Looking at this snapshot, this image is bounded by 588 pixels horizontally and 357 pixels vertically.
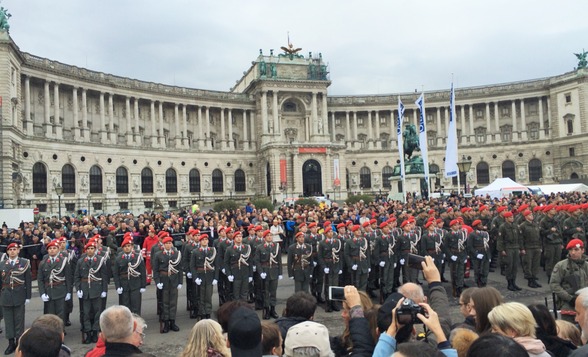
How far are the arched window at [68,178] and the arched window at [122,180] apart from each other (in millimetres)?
5438

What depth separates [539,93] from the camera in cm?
7156

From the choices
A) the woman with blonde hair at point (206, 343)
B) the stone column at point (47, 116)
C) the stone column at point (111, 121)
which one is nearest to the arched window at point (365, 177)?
the stone column at point (111, 121)

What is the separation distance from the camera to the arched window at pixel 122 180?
2175 inches

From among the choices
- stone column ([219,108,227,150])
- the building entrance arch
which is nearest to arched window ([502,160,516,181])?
the building entrance arch

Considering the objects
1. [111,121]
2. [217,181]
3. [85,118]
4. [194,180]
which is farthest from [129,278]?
[217,181]

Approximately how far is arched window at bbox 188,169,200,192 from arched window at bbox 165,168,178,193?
210 centimetres

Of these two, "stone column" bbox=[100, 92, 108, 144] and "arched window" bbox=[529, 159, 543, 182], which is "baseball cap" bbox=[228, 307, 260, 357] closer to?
"stone column" bbox=[100, 92, 108, 144]

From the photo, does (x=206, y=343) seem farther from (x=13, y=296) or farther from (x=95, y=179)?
(x=95, y=179)

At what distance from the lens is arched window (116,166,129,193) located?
181 ft

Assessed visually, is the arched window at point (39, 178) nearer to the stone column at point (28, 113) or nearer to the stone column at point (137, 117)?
the stone column at point (28, 113)

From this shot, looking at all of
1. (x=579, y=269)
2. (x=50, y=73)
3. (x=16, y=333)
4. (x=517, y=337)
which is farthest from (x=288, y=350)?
(x=50, y=73)

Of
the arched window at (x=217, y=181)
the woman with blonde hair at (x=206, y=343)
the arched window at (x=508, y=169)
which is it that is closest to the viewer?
the woman with blonde hair at (x=206, y=343)

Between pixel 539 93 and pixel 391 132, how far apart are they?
2170 centimetres

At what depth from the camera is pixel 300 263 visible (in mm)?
13586
